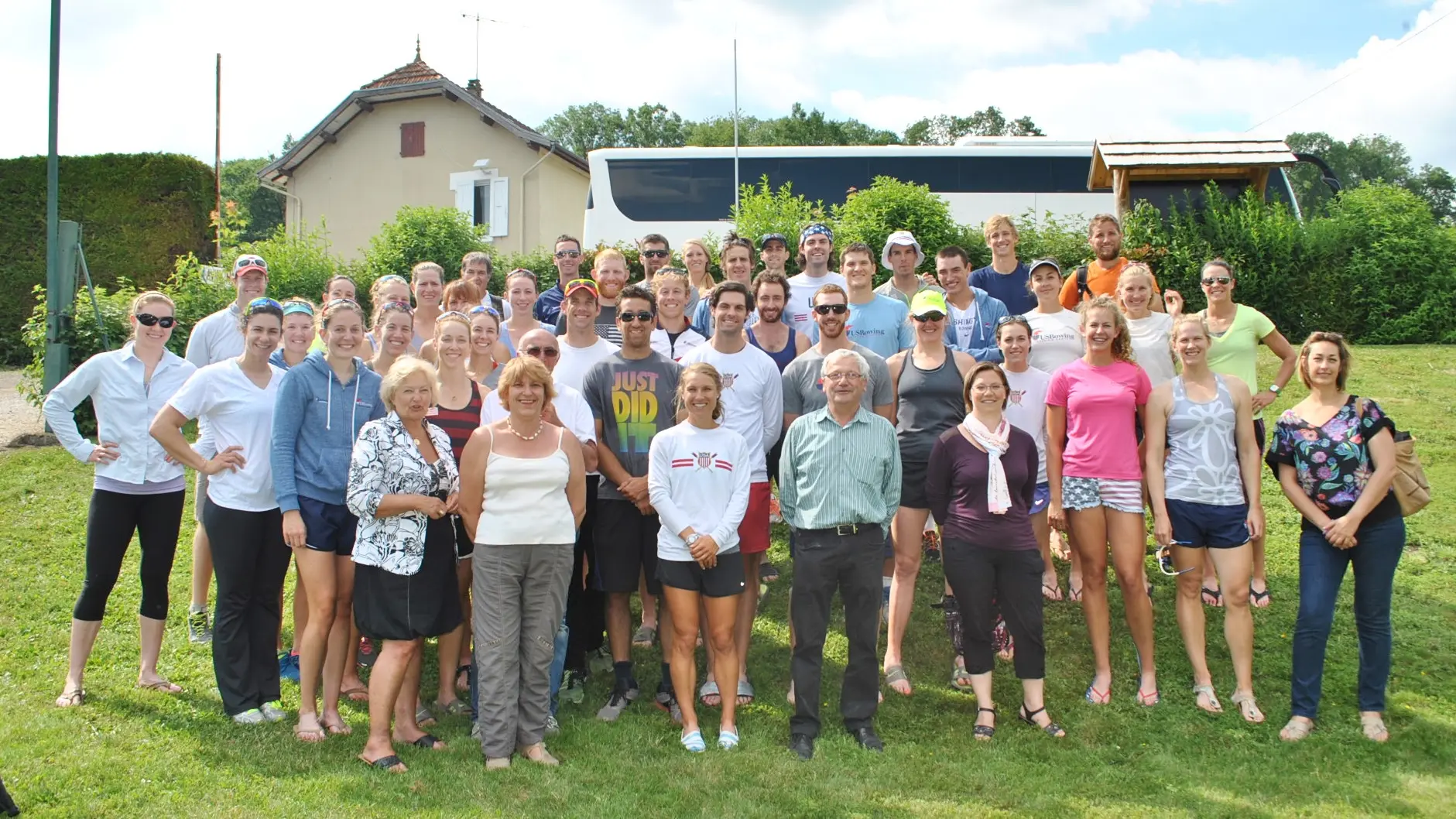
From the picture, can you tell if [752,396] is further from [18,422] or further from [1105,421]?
[18,422]

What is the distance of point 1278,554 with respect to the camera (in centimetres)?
743

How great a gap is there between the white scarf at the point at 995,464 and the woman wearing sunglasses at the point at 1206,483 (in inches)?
36.1

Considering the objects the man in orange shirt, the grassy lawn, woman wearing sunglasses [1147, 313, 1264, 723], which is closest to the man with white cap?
the man in orange shirt

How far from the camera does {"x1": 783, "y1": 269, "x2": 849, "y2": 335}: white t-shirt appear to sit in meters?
6.58

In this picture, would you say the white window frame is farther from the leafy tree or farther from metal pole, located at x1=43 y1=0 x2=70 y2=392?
the leafy tree

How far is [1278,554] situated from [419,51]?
1043 inches

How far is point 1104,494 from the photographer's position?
5.35 metres

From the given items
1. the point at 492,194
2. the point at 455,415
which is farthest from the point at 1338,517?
the point at 492,194

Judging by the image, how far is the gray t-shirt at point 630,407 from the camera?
17.3 feet

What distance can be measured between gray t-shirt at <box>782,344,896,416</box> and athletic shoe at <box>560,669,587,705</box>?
190 centimetres

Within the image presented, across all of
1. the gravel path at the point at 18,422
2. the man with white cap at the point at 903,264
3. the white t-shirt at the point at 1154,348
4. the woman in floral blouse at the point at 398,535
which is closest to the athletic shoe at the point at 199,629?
the woman in floral blouse at the point at 398,535

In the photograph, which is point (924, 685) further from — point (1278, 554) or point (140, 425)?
point (140, 425)

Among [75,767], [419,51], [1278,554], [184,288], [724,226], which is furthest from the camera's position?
[419,51]

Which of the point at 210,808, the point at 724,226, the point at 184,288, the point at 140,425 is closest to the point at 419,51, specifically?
the point at 724,226
